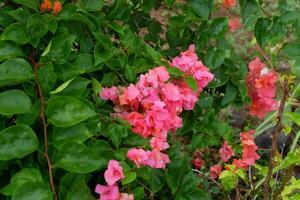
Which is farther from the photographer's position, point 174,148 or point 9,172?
point 174,148

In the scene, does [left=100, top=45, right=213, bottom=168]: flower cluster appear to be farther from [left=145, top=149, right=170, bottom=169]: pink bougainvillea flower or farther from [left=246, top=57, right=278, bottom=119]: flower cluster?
[left=246, top=57, right=278, bottom=119]: flower cluster

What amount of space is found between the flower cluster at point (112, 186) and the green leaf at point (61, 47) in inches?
11.6

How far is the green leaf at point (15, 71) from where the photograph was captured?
130cm

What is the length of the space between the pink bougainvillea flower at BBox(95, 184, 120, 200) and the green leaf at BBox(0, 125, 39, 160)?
232 mm

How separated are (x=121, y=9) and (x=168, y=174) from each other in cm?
52

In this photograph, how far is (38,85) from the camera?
1.34 meters

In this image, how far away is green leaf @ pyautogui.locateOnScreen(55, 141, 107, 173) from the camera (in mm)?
1260

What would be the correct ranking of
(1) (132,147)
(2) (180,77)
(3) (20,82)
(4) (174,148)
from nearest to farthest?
1. (3) (20,82)
2. (1) (132,147)
3. (2) (180,77)
4. (4) (174,148)

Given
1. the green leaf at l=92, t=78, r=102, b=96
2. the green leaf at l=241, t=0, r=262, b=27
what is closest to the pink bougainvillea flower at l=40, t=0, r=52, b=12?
the green leaf at l=92, t=78, r=102, b=96

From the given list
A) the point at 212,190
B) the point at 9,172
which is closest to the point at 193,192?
the point at 9,172

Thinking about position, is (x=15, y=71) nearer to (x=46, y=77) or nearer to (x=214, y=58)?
(x=46, y=77)

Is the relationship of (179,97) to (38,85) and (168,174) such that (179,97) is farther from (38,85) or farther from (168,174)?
(38,85)

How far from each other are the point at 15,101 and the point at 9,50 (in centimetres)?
18

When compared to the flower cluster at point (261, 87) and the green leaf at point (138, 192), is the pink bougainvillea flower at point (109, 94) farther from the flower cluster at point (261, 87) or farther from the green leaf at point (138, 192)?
the flower cluster at point (261, 87)
